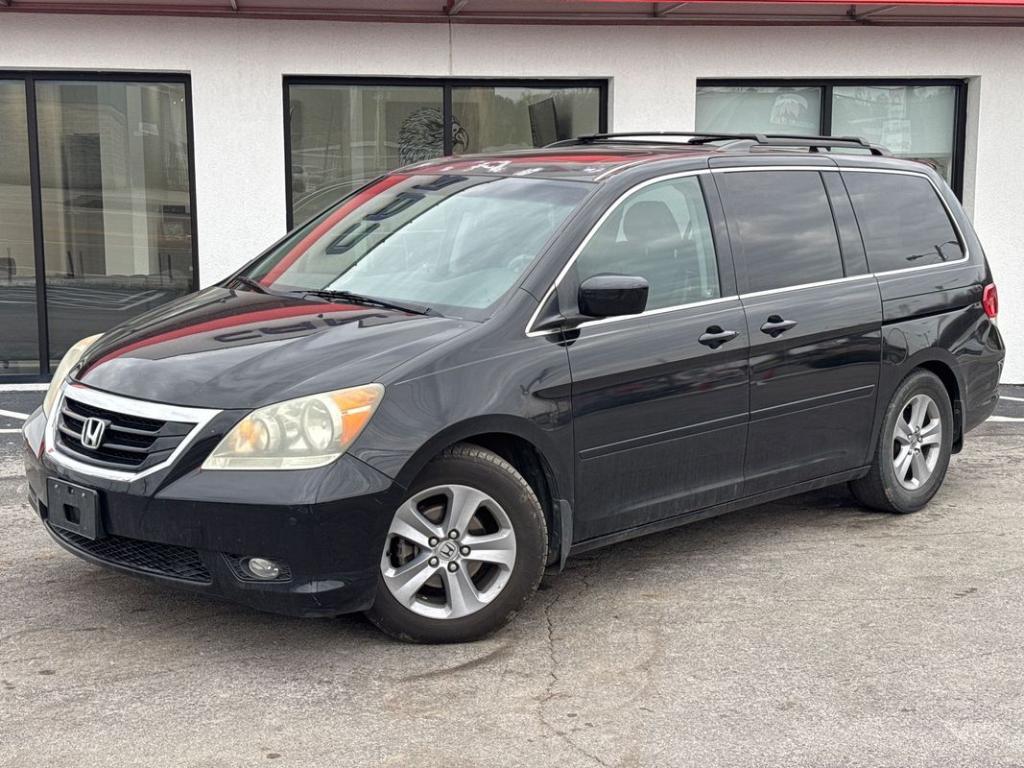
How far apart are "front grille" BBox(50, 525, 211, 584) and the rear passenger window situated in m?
3.46

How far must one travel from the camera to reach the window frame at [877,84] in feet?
37.0

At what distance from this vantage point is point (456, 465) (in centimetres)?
446

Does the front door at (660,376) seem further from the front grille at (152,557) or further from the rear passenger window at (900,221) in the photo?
the front grille at (152,557)

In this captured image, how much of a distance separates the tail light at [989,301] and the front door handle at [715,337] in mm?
2030

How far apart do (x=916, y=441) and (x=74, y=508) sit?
4008mm

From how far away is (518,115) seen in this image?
1102 centimetres

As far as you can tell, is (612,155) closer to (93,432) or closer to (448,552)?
(448,552)

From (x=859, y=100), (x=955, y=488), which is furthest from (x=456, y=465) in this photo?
(x=859, y=100)

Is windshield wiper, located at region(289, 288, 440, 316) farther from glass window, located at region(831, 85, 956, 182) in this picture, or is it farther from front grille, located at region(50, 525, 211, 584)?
glass window, located at region(831, 85, 956, 182)

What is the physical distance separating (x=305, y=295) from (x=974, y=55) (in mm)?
8171

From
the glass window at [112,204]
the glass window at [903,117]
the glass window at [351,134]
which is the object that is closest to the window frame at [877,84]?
the glass window at [903,117]

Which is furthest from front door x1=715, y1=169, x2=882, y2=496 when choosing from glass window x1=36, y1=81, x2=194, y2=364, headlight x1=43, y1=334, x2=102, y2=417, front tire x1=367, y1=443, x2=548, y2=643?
glass window x1=36, y1=81, x2=194, y2=364

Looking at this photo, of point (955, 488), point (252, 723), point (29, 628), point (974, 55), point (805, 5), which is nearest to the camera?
point (252, 723)

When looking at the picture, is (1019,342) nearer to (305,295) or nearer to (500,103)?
(500,103)
